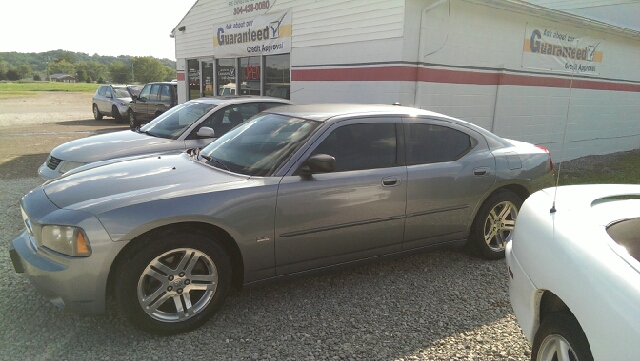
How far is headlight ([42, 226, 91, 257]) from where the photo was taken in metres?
2.62

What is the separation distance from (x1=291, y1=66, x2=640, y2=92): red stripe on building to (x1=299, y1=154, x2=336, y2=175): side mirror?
4870 millimetres

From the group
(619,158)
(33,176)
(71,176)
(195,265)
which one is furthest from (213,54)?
(619,158)

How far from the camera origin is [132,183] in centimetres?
309

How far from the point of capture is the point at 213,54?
42.6 feet

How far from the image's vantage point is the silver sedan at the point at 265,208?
2.70 m

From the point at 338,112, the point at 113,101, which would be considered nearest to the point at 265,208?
the point at 338,112

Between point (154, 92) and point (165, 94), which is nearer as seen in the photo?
point (165, 94)

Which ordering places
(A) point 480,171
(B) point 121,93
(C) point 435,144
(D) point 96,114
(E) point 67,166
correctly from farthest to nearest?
(D) point 96,114 < (B) point 121,93 < (E) point 67,166 < (A) point 480,171 < (C) point 435,144

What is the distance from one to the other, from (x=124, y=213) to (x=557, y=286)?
247 cm

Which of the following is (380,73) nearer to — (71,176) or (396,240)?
(396,240)

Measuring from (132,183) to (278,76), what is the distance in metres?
8.13

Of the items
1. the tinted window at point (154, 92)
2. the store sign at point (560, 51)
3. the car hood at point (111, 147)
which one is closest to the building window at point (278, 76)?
the car hood at point (111, 147)

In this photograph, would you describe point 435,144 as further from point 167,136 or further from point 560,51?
point 560,51

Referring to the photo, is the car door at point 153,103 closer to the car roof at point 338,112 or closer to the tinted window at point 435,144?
the car roof at point 338,112
